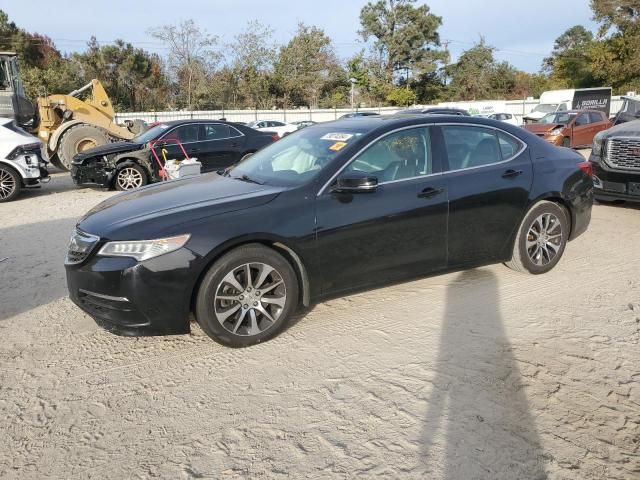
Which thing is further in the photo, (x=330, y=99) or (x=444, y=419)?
(x=330, y=99)

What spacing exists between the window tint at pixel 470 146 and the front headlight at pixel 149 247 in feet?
7.78

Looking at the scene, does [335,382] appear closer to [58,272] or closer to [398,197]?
[398,197]

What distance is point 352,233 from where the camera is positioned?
380 cm

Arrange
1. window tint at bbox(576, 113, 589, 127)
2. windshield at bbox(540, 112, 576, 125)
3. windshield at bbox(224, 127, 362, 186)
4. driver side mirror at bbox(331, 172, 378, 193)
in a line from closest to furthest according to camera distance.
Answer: driver side mirror at bbox(331, 172, 378, 193) → windshield at bbox(224, 127, 362, 186) → window tint at bbox(576, 113, 589, 127) → windshield at bbox(540, 112, 576, 125)

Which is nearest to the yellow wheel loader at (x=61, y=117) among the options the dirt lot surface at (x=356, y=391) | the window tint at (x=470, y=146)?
the dirt lot surface at (x=356, y=391)

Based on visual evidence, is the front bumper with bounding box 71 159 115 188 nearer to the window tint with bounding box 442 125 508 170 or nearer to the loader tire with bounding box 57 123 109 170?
the loader tire with bounding box 57 123 109 170

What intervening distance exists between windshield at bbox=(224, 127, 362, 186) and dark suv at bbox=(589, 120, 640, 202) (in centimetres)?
491

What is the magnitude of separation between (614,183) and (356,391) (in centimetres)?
608

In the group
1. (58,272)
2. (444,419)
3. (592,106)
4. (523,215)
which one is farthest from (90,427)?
(592,106)

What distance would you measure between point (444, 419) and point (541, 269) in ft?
9.00

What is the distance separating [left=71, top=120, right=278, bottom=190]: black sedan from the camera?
10.2 meters

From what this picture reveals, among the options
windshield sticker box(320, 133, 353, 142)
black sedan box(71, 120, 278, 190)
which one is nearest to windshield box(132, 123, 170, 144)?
black sedan box(71, 120, 278, 190)

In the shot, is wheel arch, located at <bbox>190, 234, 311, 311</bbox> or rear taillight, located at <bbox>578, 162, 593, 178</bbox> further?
rear taillight, located at <bbox>578, 162, 593, 178</bbox>

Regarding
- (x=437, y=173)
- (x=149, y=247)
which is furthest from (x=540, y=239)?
(x=149, y=247)
